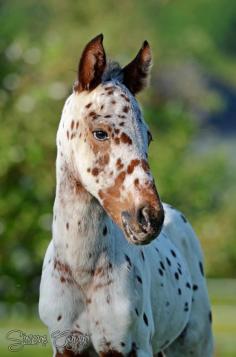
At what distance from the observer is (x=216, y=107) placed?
4172 centimetres

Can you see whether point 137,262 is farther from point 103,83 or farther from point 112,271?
point 103,83

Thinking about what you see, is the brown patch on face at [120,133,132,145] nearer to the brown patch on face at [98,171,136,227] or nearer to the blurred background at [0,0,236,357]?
the brown patch on face at [98,171,136,227]

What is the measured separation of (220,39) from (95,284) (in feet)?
143

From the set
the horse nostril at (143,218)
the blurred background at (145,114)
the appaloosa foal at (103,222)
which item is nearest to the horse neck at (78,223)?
the appaloosa foal at (103,222)

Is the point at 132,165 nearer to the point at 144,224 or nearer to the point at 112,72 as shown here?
the point at 144,224

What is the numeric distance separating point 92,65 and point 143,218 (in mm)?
813

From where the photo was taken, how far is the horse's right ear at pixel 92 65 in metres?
6.24

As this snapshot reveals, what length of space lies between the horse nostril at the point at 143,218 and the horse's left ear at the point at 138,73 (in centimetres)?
76

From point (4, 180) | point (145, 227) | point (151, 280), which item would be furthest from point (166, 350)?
point (4, 180)

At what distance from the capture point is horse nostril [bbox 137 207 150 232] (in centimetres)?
595

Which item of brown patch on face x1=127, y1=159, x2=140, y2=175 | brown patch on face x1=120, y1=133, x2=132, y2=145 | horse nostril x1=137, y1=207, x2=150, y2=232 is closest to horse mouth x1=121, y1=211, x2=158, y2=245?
horse nostril x1=137, y1=207, x2=150, y2=232

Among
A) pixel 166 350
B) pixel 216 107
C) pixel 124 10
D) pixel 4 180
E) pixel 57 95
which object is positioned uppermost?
pixel 124 10

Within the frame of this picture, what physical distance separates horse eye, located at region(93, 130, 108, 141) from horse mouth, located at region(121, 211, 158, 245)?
0.37 m

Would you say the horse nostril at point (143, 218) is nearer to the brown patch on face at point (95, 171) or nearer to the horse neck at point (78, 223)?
the brown patch on face at point (95, 171)
